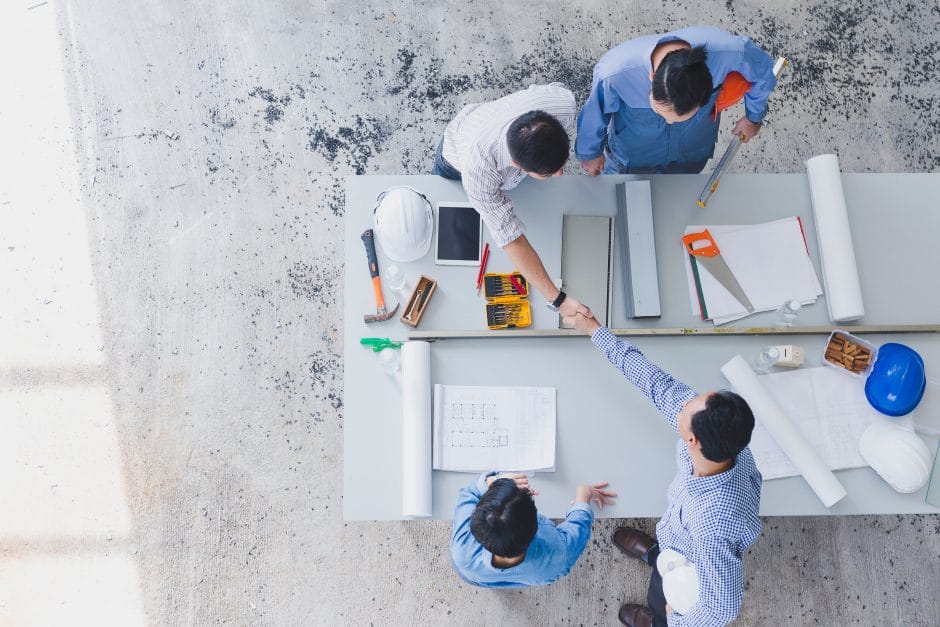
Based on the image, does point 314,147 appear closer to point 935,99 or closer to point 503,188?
point 503,188

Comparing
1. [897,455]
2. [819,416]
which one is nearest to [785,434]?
[819,416]

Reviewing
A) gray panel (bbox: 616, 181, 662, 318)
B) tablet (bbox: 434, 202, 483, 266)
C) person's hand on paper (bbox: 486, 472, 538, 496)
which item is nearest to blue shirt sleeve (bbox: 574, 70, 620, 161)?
gray panel (bbox: 616, 181, 662, 318)

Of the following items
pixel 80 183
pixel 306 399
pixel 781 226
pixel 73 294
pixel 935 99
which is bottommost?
pixel 306 399

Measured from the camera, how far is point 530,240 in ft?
6.33

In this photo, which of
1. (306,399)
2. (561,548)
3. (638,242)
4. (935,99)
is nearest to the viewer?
(561,548)

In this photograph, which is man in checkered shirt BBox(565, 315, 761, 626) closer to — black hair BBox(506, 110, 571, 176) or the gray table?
the gray table

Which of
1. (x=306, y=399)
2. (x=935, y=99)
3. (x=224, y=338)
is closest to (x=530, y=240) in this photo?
(x=306, y=399)

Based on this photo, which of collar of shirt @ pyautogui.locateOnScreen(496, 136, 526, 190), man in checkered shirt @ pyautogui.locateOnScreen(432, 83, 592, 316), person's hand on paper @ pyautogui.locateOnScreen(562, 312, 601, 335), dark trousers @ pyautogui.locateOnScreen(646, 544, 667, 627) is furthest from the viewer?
dark trousers @ pyautogui.locateOnScreen(646, 544, 667, 627)

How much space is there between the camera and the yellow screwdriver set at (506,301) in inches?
74.5

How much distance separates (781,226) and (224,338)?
217cm

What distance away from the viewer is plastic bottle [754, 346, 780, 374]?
5.86 feet

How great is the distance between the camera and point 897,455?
175 cm

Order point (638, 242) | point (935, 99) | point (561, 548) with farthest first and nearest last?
point (935, 99)
point (638, 242)
point (561, 548)

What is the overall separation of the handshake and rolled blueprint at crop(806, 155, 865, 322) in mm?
783
